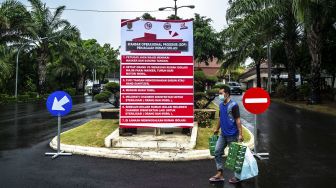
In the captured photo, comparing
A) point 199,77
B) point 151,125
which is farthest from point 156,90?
point 199,77

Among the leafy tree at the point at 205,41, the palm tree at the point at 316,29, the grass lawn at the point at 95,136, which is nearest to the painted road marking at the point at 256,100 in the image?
the grass lawn at the point at 95,136

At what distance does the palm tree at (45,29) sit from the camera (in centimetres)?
4066

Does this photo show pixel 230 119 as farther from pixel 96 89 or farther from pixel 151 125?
pixel 96 89

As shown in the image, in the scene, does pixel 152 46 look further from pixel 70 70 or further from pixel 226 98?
pixel 70 70

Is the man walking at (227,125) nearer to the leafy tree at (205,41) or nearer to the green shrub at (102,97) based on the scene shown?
the green shrub at (102,97)

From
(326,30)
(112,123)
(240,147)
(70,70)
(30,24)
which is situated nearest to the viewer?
(240,147)

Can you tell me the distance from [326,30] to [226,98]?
2455cm

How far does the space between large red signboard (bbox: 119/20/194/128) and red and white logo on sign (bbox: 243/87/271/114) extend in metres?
2.49

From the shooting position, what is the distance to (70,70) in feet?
173

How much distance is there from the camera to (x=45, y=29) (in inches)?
1607

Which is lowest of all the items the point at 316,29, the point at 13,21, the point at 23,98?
the point at 23,98

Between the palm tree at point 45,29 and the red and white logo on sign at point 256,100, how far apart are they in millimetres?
33137

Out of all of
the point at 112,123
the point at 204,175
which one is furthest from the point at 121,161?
the point at 112,123

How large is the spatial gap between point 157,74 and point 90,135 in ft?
9.10
